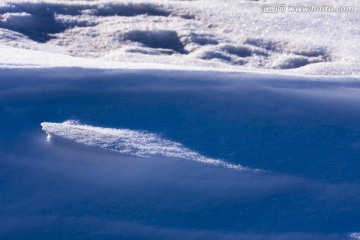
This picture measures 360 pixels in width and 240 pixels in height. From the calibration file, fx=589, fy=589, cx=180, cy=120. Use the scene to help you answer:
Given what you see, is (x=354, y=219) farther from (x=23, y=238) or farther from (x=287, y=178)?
(x=23, y=238)

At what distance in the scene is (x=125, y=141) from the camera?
150 cm

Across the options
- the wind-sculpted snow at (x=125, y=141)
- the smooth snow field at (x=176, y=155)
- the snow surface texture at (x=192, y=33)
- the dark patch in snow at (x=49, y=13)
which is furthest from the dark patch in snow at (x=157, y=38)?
the wind-sculpted snow at (x=125, y=141)

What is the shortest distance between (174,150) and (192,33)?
959 millimetres

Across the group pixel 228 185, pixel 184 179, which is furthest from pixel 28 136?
pixel 228 185

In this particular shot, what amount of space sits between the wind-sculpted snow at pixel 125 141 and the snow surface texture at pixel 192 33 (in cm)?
56

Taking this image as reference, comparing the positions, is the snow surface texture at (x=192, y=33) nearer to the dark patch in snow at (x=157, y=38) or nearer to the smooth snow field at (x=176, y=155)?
the dark patch in snow at (x=157, y=38)

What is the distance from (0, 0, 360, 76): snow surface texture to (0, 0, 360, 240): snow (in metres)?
0.10

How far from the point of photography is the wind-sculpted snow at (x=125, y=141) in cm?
148

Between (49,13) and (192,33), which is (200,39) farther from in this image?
(49,13)

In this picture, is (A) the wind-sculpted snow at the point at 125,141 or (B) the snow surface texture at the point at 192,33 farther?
(B) the snow surface texture at the point at 192,33

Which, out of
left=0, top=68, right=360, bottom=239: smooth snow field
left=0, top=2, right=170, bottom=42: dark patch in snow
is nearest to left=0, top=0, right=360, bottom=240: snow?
left=0, top=68, right=360, bottom=239: smooth snow field

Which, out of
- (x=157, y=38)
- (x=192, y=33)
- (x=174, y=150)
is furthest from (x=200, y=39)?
(x=174, y=150)

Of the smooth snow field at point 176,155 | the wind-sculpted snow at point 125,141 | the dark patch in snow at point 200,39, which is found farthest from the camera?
the dark patch in snow at point 200,39

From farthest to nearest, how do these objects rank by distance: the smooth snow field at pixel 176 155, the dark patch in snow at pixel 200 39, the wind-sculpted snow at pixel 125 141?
the dark patch in snow at pixel 200 39 → the wind-sculpted snow at pixel 125 141 → the smooth snow field at pixel 176 155
